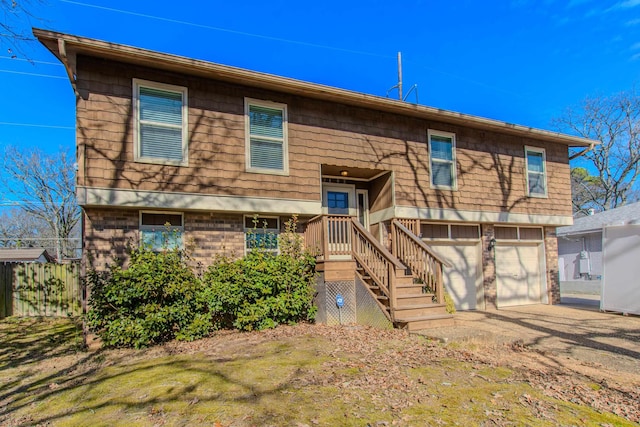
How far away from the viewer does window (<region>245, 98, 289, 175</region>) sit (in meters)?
8.52

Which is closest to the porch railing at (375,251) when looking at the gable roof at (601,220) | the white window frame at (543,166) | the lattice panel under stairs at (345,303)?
the lattice panel under stairs at (345,303)

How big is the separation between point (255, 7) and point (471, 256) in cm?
1066

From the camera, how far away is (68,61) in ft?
22.5

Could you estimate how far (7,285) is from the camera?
11.4m

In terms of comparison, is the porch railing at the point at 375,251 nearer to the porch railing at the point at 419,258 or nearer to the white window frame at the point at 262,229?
the porch railing at the point at 419,258

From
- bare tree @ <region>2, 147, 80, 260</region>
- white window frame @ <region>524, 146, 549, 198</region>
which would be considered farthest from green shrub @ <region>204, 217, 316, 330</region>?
bare tree @ <region>2, 147, 80, 260</region>

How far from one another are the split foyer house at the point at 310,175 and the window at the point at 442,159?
0.14 ft

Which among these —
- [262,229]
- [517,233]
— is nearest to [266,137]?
[262,229]

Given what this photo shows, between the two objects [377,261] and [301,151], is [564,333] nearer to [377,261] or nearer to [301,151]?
[377,261]

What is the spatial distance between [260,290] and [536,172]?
9776 millimetres

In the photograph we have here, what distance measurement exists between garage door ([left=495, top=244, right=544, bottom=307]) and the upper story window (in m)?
9.59

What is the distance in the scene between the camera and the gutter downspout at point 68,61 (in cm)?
662

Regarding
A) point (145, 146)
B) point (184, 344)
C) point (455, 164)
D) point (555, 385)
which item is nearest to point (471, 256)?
point (455, 164)

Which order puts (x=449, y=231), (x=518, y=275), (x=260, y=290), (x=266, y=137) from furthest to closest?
(x=518, y=275) → (x=449, y=231) → (x=266, y=137) → (x=260, y=290)
